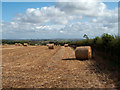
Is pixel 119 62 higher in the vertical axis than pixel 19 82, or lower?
higher

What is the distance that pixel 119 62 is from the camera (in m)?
10.9

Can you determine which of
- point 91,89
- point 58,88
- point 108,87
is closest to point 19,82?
point 58,88

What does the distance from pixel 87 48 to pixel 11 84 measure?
1059 cm

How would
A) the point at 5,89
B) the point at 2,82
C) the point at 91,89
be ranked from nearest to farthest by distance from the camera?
the point at 91,89 < the point at 5,89 < the point at 2,82

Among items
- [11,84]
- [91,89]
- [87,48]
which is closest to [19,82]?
[11,84]

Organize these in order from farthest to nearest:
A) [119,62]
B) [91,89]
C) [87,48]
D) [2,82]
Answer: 1. [87,48]
2. [119,62]
3. [2,82]
4. [91,89]

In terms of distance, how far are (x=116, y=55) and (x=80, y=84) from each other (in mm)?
5533

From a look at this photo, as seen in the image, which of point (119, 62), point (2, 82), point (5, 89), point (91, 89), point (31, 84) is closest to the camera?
point (91, 89)

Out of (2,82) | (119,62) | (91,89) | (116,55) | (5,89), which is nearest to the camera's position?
(91,89)

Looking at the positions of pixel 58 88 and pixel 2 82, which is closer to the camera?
pixel 58 88

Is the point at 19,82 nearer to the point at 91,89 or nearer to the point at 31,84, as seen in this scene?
the point at 31,84

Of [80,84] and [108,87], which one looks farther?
[80,84]

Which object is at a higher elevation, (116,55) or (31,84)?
(116,55)

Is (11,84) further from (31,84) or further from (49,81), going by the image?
(49,81)
